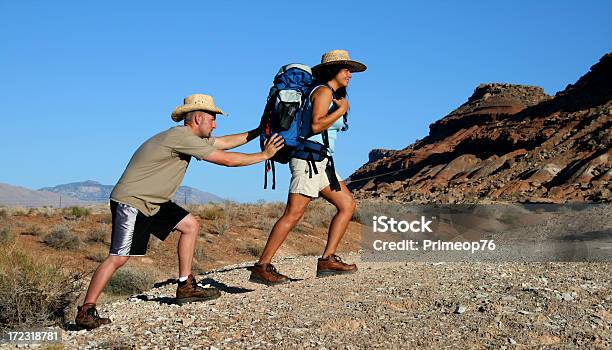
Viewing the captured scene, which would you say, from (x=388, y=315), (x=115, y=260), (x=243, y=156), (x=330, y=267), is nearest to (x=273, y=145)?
(x=243, y=156)

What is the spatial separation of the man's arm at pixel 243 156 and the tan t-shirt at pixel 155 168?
0.21 feet

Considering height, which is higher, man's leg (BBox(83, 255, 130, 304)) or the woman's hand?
the woman's hand

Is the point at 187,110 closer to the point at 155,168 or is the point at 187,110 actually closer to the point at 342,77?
the point at 155,168

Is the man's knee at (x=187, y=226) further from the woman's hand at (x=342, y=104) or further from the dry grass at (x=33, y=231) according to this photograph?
the dry grass at (x=33, y=231)

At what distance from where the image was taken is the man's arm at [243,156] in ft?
20.1

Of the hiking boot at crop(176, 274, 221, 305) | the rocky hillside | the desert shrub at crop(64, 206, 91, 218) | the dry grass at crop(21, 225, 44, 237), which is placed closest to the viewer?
the hiking boot at crop(176, 274, 221, 305)

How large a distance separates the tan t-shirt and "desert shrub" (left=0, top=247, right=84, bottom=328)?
5.08 feet

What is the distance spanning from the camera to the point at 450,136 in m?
75.9

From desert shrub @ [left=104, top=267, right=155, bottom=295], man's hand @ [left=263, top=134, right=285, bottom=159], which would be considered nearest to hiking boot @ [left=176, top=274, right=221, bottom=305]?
man's hand @ [left=263, top=134, right=285, bottom=159]

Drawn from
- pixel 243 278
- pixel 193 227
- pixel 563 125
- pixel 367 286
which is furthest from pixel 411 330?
pixel 563 125

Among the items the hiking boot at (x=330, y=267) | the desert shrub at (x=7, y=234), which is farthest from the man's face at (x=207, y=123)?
the desert shrub at (x=7, y=234)

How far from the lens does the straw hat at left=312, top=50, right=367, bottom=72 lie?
7.27 meters

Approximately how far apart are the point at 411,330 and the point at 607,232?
1510 cm

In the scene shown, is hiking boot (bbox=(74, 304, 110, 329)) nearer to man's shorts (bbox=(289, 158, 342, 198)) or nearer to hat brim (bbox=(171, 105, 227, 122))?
hat brim (bbox=(171, 105, 227, 122))
